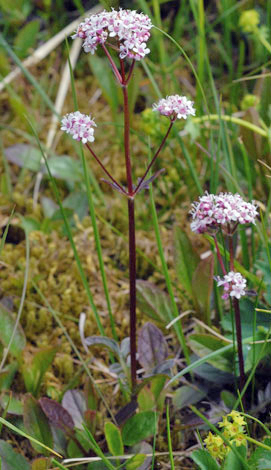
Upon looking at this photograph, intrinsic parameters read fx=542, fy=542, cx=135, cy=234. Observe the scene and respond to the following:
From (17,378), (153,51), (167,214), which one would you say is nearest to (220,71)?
(153,51)

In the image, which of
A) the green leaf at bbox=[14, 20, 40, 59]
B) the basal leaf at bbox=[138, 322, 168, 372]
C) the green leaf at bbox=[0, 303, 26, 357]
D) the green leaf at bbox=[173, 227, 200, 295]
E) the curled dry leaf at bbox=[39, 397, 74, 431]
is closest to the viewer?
the curled dry leaf at bbox=[39, 397, 74, 431]

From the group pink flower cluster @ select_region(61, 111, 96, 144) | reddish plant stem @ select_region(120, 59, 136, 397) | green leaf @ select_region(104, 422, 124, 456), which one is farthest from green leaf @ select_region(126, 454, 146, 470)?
pink flower cluster @ select_region(61, 111, 96, 144)

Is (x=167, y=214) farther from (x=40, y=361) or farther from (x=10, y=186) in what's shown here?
(x=40, y=361)

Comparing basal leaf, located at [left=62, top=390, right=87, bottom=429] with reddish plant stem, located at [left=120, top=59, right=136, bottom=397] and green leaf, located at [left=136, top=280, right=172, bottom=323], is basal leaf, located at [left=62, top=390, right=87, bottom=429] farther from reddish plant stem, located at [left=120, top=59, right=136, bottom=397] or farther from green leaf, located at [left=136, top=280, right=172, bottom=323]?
green leaf, located at [left=136, top=280, right=172, bottom=323]

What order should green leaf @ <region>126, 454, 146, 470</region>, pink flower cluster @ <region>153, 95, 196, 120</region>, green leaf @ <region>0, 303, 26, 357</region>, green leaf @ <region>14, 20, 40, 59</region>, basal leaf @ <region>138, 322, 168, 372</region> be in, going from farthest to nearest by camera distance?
green leaf @ <region>14, 20, 40, 59</region>, green leaf @ <region>0, 303, 26, 357</region>, basal leaf @ <region>138, 322, 168, 372</region>, green leaf @ <region>126, 454, 146, 470</region>, pink flower cluster @ <region>153, 95, 196, 120</region>

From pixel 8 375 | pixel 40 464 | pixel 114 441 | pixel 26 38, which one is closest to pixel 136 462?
pixel 114 441
